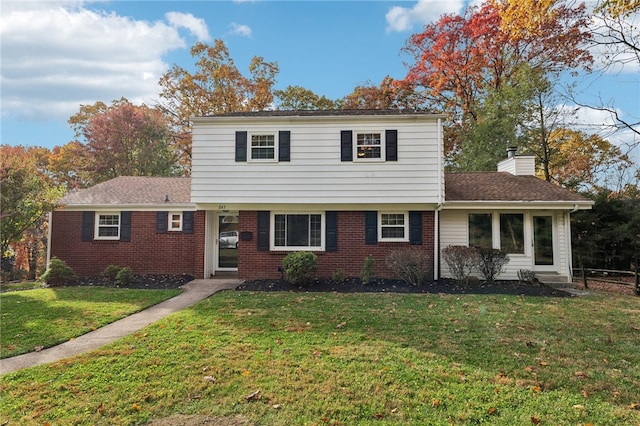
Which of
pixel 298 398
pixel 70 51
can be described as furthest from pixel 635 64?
pixel 70 51

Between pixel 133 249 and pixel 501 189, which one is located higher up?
pixel 501 189

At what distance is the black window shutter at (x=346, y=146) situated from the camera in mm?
11070

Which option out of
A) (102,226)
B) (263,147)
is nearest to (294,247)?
(263,147)

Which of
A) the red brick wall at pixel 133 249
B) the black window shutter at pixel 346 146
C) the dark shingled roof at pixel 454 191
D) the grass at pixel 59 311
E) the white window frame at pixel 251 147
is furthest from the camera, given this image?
the red brick wall at pixel 133 249

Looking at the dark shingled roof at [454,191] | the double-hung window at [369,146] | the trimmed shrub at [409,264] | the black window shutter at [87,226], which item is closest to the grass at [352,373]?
the trimmed shrub at [409,264]

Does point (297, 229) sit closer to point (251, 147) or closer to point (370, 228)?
point (370, 228)

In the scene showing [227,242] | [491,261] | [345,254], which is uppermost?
[227,242]

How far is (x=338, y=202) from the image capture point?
11.0 m

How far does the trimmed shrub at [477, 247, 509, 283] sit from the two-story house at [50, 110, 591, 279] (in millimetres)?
1238

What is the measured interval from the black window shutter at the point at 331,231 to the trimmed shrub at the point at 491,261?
4.47 m

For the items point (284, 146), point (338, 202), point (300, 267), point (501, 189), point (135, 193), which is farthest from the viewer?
point (135, 193)

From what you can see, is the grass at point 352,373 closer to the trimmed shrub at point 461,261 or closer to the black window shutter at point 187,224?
the trimmed shrub at point 461,261

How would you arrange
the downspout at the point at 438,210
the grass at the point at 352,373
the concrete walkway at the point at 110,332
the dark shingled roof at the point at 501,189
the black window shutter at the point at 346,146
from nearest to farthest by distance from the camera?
the grass at the point at 352,373, the concrete walkway at the point at 110,332, the downspout at the point at 438,210, the black window shutter at the point at 346,146, the dark shingled roof at the point at 501,189

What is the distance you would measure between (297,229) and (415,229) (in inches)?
156
